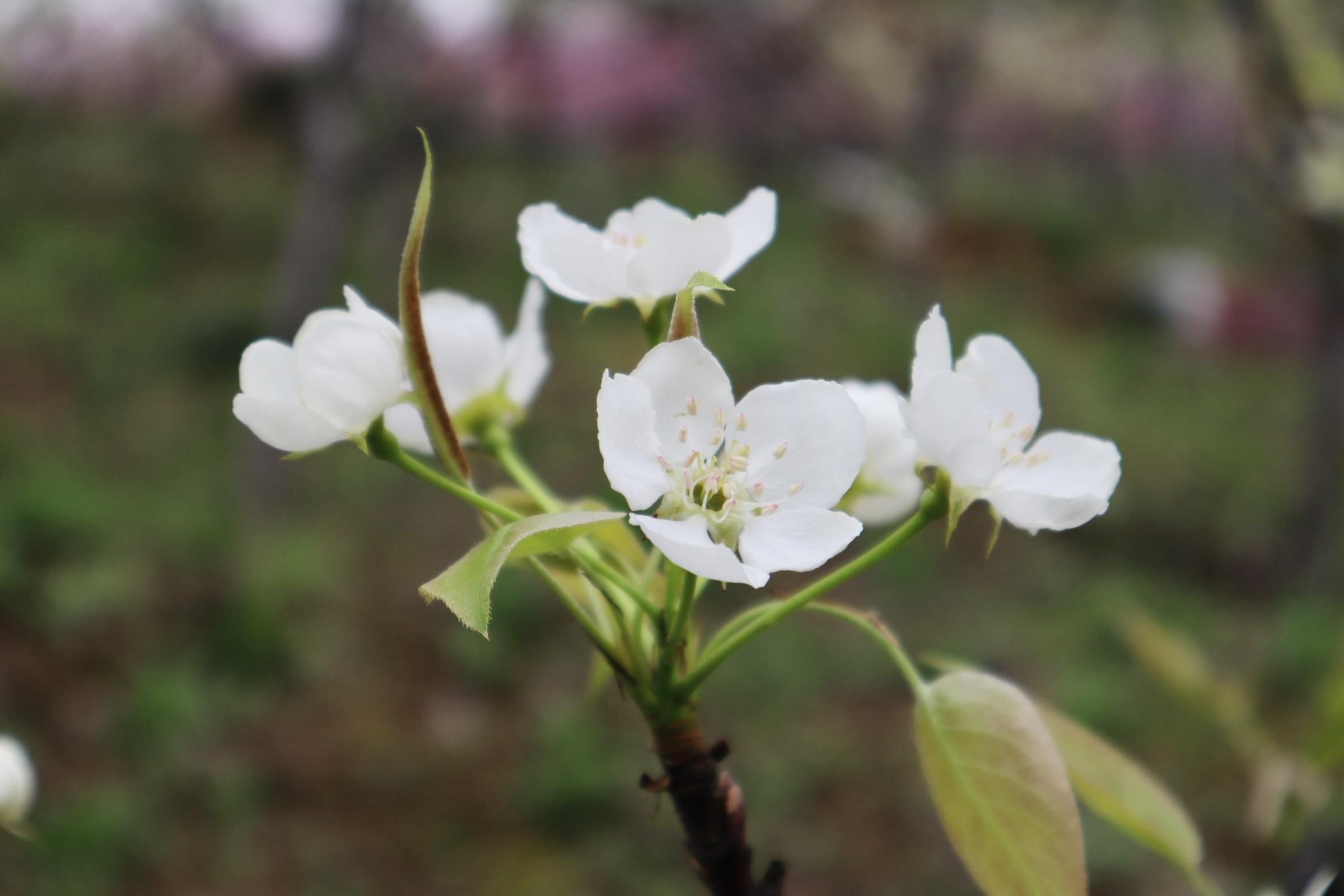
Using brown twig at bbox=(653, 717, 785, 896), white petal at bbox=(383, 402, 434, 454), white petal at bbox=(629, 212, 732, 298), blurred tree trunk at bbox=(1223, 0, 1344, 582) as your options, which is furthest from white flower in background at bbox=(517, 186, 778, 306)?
blurred tree trunk at bbox=(1223, 0, 1344, 582)

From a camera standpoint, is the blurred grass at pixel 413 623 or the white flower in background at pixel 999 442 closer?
the white flower in background at pixel 999 442

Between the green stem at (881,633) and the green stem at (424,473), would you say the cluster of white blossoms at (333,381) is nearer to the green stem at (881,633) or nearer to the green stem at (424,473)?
the green stem at (424,473)

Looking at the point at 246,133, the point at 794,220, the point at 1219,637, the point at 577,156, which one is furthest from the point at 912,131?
the point at 246,133

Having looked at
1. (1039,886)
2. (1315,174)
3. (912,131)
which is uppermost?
(912,131)

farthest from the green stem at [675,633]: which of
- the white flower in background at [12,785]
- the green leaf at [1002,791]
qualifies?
the white flower in background at [12,785]

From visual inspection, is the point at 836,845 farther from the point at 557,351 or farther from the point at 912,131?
the point at 912,131

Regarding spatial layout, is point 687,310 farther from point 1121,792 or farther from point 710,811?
point 1121,792

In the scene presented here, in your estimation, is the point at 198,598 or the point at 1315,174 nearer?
the point at 1315,174

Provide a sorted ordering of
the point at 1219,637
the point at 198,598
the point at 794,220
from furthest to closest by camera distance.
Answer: the point at 794,220 → the point at 1219,637 → the point at 198,598
